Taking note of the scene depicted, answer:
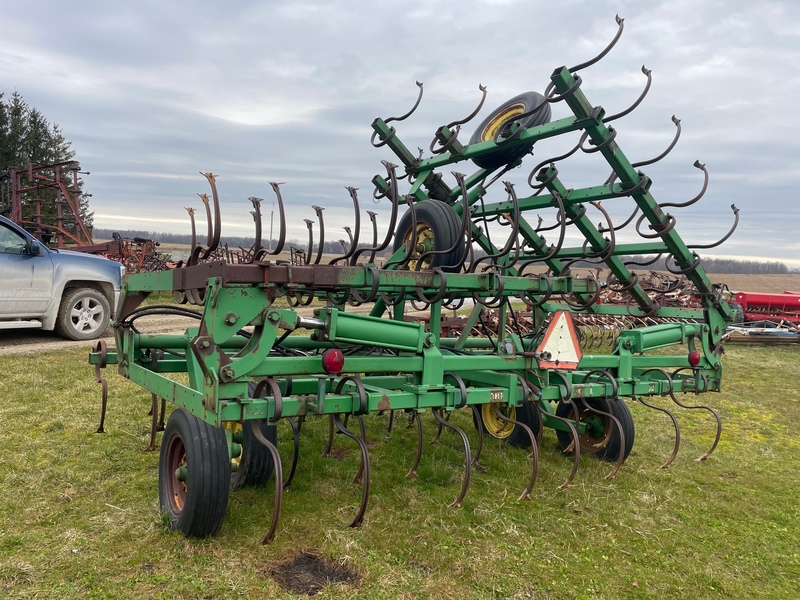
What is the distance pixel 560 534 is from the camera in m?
3.60

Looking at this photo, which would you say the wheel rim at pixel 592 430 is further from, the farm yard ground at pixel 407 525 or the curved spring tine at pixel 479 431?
the curved spring tine at pixel 479 431

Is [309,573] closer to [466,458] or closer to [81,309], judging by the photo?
[466,458]

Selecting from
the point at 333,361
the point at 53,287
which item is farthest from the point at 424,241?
the point at 53,287

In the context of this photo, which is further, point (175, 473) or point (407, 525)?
point (407, 525)

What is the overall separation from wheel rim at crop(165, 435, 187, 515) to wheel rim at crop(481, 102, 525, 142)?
4.07 meters

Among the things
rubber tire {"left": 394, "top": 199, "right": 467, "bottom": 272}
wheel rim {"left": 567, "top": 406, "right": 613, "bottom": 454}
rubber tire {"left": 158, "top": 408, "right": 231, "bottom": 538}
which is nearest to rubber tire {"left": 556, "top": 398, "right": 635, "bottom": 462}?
wheel rim {"left": 567, "top": 406, "right": 613, "bottom": 454}

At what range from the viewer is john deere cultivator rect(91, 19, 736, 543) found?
123 inches

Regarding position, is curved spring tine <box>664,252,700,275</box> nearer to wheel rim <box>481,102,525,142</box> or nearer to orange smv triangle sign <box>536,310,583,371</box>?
orange smv triangle sign <box>536,310,583,371</box>

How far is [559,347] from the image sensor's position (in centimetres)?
415

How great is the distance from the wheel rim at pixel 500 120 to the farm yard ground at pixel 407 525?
9.85ft

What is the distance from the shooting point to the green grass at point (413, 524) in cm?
296

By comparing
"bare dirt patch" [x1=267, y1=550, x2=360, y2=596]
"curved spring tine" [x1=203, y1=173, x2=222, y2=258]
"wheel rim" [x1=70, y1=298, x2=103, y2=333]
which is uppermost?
"curved spring tine" [x1=203, y1=173, x2=222, y2=258]

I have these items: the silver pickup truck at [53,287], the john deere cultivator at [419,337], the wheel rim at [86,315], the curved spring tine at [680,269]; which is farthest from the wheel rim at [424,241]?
the wheel rim at [86,315]

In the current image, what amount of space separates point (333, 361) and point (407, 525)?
1.12 m
